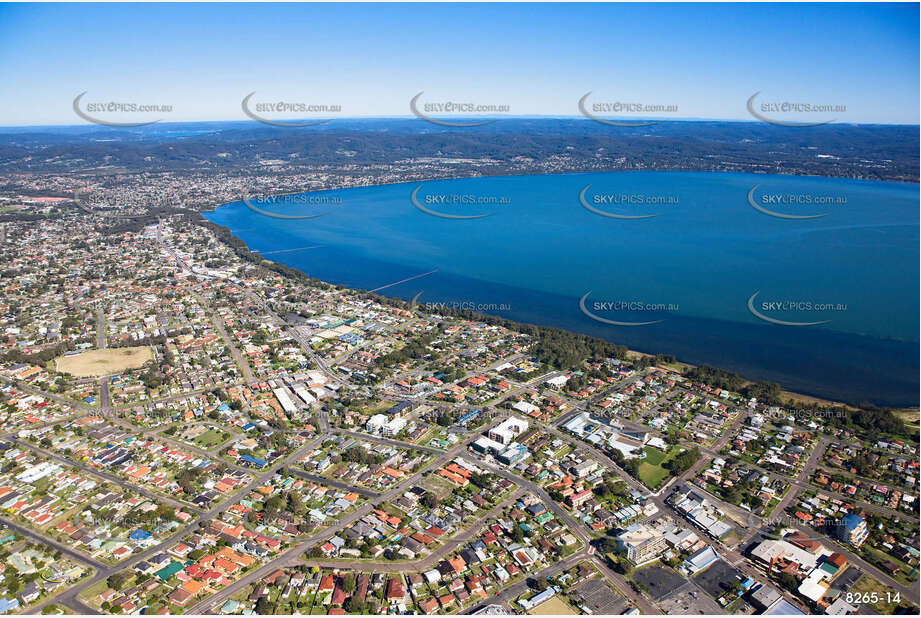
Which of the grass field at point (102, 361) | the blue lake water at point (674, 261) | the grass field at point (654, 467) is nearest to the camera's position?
the grass field at point (654, 467)

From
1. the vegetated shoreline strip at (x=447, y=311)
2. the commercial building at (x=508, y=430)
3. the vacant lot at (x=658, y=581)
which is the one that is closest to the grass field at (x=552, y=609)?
the vacant lot at (x=658, y=581)

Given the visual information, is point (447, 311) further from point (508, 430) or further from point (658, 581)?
point (658, 581)

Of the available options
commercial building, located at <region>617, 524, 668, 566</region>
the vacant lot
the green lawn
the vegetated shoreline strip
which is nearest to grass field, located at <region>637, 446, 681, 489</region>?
commercial building, located at <region>617, 524, 668, 566</region>

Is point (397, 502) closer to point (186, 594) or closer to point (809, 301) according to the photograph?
point (186, 594)

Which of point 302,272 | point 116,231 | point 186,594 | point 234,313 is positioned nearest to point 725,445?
point 186,594

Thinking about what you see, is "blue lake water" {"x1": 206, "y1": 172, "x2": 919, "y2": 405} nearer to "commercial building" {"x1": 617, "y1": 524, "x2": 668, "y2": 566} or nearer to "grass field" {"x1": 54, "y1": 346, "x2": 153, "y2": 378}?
"commercial building" {"x1": 617, "y1": 524, "x2": 668, "y2": 566}

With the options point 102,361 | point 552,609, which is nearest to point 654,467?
point 552,609

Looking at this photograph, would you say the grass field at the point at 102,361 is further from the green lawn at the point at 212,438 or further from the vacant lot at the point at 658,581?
the vacant lot at the point at 658,581

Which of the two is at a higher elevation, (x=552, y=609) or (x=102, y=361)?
(x=102, y=361)
